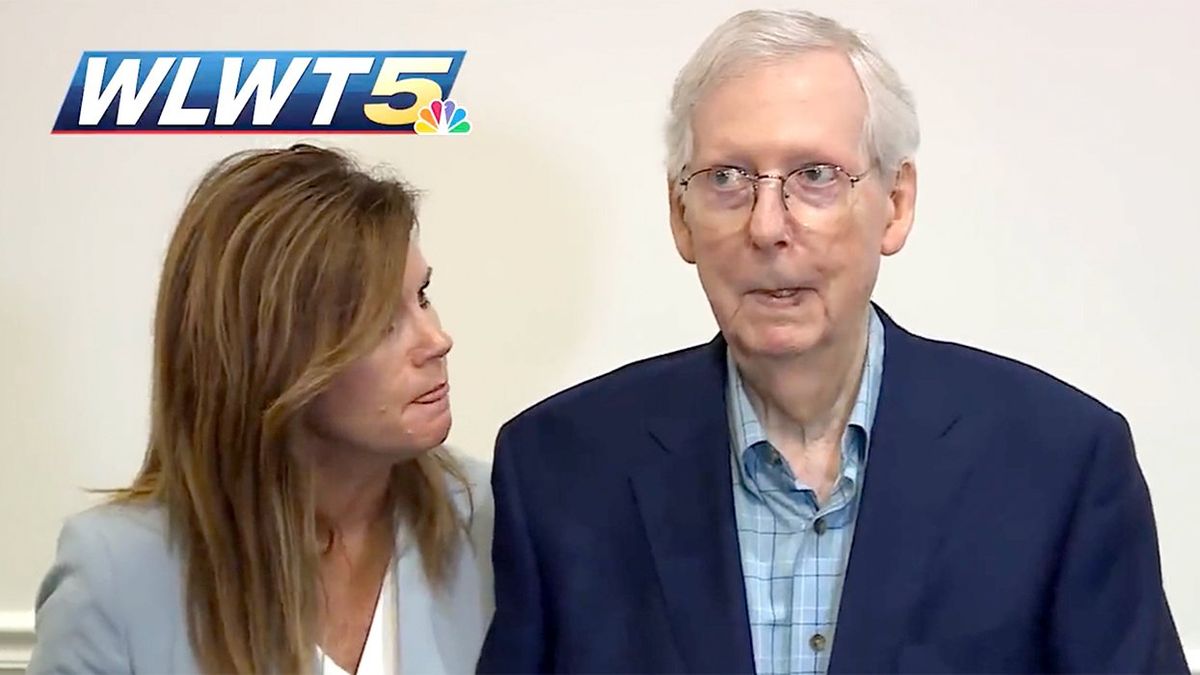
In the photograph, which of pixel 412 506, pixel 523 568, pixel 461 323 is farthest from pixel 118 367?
pixel 523 568

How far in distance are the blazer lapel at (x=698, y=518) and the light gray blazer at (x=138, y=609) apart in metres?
0.29

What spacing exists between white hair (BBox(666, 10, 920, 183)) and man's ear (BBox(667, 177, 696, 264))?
3 centimetres

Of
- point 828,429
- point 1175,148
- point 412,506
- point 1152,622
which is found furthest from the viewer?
point 1175,148

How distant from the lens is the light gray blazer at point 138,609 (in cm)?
124

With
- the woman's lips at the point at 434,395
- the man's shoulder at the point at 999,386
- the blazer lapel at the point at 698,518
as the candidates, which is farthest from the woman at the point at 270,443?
the man's shoulder at the point at 999,386

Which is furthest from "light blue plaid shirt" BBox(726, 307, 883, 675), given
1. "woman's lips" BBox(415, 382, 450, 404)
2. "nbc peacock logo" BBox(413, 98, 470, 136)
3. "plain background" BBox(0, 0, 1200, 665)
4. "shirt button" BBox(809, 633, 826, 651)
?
"nbc peacock logo" BBox(413, 98, 470, 136)

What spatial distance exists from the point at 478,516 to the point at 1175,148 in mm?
918

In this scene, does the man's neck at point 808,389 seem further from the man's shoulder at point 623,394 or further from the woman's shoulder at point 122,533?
the woman's shoulder at point 122,533

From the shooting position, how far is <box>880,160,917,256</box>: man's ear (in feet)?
3.63

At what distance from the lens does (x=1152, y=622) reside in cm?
105

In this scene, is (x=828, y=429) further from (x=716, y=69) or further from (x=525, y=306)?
(x=525, y=306)

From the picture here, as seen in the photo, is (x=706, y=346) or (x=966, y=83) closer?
(x=706, y=346)

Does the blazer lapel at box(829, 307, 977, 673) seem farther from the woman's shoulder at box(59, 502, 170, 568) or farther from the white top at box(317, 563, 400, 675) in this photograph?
the woman's shoulder at box(59, 502, 170, 568)

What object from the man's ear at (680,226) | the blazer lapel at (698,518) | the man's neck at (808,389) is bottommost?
the blazer lapel at (698,518)
